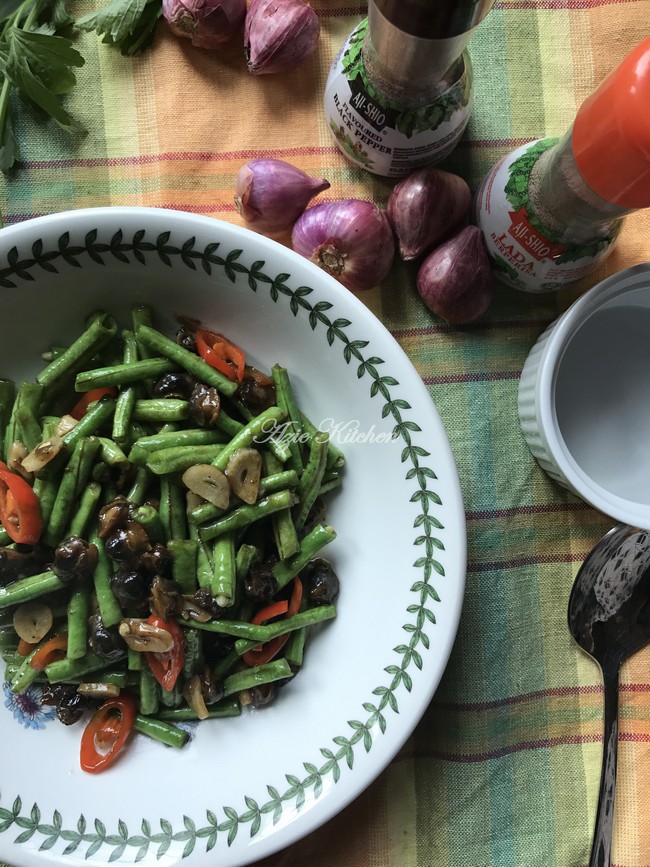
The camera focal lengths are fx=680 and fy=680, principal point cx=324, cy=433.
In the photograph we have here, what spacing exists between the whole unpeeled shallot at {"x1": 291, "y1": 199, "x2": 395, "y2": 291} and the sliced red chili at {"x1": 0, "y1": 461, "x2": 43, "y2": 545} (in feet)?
2.83

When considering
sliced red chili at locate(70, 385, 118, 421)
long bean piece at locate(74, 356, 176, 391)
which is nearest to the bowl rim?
long bean piece at locate(74, 356, 176, 391)

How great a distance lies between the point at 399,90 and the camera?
1491 mm

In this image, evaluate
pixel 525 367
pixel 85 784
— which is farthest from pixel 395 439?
pixel 85 784

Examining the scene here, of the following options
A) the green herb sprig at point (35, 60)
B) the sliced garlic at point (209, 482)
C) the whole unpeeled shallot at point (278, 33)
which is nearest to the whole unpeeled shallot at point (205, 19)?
the whole unpeeled shallot at point (278, 33)

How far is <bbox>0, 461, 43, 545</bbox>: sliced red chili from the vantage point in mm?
1484

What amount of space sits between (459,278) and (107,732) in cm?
136

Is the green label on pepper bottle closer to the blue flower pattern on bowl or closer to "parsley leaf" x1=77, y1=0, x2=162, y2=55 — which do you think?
"parsley leaf" x1=77, y1=0, x2=162, y2=55

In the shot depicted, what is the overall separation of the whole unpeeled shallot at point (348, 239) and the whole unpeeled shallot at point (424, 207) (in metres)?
0.04

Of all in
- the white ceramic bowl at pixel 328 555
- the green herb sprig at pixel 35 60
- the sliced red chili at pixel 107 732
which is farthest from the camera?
the green herb sprig at pixel 35 60

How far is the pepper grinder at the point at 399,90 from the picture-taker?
4.11 feet

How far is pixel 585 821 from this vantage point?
1.80m

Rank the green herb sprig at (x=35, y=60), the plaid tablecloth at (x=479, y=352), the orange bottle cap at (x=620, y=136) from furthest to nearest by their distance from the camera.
Result: the plaid tablecloth at (x=479, y=352) → the green herb sprig at (x=35, y=60) → the orange bottle cap at (x=620, y=136)

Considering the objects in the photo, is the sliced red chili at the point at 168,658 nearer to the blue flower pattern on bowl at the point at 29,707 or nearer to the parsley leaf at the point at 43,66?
the blue flower pattern on bowl at the point at 29,707

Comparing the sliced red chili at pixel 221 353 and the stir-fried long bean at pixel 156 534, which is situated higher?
the sliced red chili at pixel 221 353
